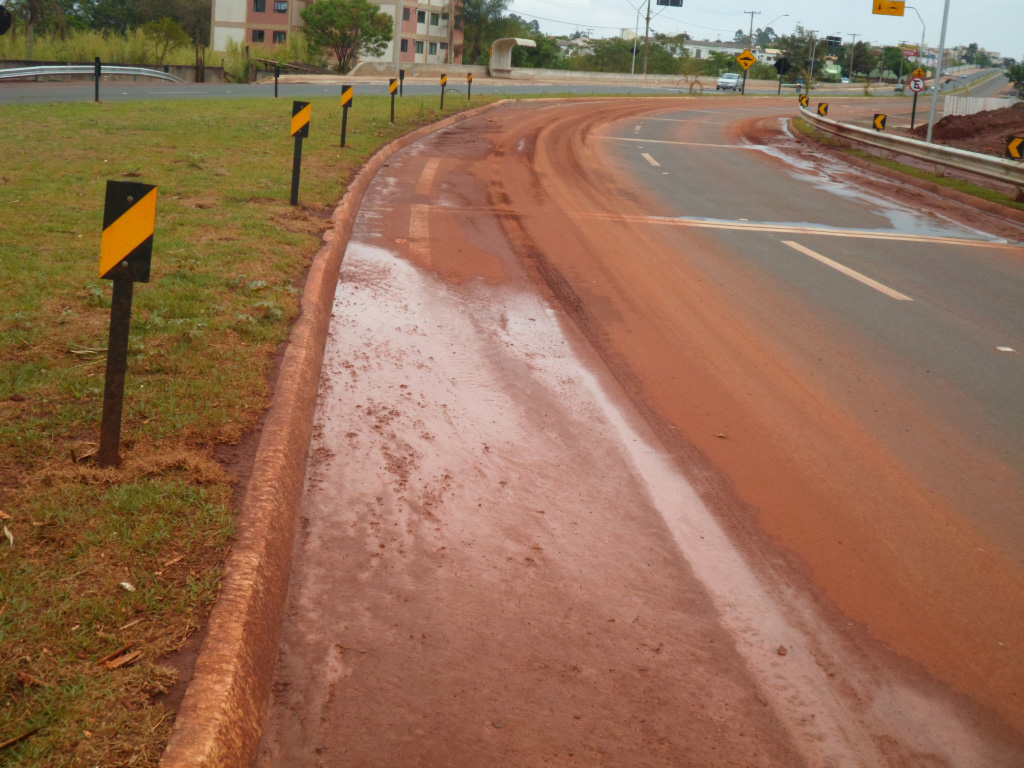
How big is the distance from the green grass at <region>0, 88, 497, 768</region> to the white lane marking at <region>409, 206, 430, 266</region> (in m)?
0.93

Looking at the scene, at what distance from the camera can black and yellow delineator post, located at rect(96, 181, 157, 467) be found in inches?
156

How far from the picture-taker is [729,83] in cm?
7150

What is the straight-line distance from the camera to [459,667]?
330 centimetres

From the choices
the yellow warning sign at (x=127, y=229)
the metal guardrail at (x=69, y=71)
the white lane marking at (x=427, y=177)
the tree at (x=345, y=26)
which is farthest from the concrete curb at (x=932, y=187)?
the tree at (x=345, y=26)

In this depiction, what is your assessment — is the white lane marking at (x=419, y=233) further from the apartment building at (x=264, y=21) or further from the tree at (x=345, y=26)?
the apartment building at (x=264, y=21)

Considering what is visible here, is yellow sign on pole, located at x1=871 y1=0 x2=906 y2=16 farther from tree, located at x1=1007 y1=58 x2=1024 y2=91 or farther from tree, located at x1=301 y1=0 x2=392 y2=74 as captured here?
tree, located at x1=301 y1=0 x2=392 y2=74

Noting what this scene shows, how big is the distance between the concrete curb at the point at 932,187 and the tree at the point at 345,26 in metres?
50.0

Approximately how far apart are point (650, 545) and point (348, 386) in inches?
94.6

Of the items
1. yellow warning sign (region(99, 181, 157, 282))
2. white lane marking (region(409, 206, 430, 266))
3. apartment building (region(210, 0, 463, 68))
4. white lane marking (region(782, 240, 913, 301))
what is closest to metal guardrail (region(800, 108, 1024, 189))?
white lane marking (region(782, 240, 913, 301))

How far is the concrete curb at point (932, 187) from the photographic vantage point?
608 inches

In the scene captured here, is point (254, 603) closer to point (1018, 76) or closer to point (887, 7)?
point (887, 7)

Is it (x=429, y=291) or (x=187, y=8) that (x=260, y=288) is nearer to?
(x=429, y=291)

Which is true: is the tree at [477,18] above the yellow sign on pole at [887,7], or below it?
above

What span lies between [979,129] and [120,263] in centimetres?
3587
